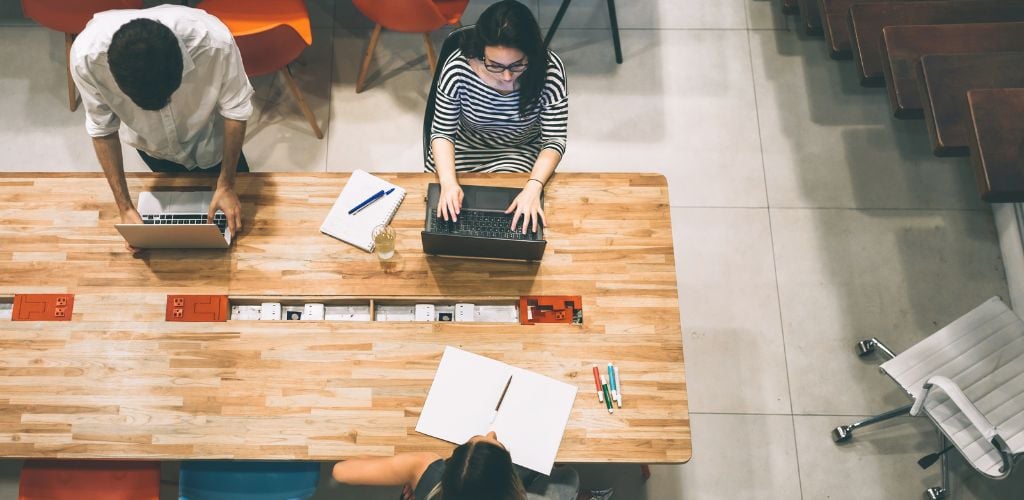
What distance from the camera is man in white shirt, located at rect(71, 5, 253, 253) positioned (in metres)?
2.01

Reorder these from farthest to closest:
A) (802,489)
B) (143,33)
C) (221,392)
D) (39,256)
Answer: (802,489)
(39,256)
(221,392)
(143,33)

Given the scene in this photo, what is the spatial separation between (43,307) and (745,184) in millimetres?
3150

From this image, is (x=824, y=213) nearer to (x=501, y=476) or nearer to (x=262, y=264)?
(x=501, y=476)

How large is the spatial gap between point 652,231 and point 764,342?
124 cm

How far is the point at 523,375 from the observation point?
2.29 meters

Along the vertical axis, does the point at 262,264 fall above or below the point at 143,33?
below

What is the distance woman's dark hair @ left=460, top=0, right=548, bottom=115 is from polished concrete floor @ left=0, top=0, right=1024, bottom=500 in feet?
4.50

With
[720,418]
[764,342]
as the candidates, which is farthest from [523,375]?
[764,342]

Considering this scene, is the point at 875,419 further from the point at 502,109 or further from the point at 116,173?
the point at 116,173

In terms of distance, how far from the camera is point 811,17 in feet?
12.0

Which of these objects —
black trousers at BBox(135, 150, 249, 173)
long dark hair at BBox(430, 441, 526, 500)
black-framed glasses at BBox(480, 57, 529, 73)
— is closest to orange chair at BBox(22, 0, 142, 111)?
black trousers at BBox(135, 150, 249, 173)

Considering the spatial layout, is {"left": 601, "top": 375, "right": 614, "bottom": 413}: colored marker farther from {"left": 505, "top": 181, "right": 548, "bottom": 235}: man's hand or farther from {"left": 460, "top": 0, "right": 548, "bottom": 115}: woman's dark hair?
{"left": 460, "top": 0, "right": 548, "bottom": 115}: woman's dark hair

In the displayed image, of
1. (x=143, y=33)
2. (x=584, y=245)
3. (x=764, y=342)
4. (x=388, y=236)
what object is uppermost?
(x=143, y=33)

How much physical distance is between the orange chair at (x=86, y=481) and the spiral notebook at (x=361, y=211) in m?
1.10
